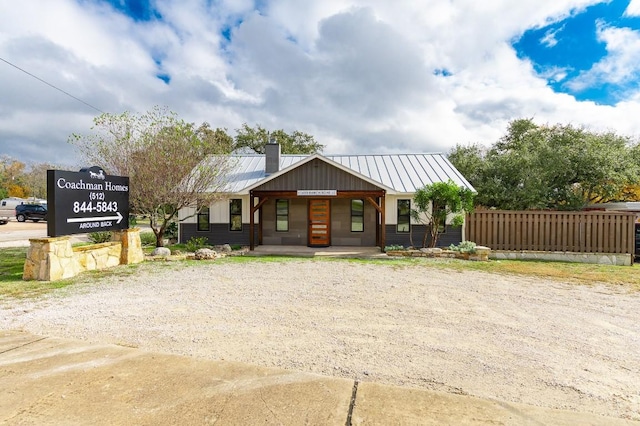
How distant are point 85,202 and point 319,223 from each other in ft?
29.3

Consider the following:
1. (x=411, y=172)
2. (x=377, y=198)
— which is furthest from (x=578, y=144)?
(x=377, y=198)

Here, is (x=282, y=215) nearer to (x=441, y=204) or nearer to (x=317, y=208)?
(x=317, y=208)

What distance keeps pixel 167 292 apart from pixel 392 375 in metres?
5.18

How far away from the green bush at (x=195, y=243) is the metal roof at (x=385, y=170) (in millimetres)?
2425

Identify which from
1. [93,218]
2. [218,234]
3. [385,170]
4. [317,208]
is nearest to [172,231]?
[218,234]

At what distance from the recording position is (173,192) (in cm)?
1187

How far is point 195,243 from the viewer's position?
547 inches

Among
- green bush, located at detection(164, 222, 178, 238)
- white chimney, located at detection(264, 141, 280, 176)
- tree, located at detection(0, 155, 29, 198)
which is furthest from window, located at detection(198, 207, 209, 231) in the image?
tree, located at detection(0, 155, 29, 198)

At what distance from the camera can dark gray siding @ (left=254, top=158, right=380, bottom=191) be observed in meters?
13.5

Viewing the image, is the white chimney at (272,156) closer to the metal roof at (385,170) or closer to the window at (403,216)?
the metal roof at (385,170)

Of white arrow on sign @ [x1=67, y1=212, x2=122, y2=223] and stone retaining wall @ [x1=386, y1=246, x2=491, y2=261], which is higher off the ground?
white arrow on sign @ [x1=67, y1=212, x2=122, y2=223]

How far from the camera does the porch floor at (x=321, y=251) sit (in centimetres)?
1258

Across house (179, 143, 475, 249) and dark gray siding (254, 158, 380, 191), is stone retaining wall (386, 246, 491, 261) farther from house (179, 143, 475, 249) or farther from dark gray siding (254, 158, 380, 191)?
dark gray siding (254, 158, 380, 191)

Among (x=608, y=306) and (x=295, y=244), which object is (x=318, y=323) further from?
(x=295, y=244)
